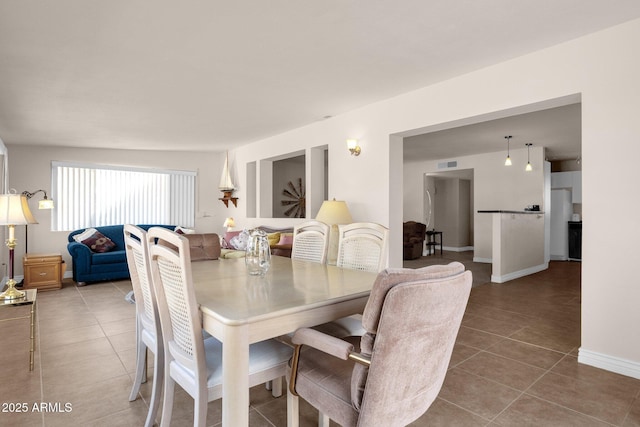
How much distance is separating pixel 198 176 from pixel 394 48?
5.65m

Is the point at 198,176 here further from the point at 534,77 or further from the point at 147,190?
the point at 534,77

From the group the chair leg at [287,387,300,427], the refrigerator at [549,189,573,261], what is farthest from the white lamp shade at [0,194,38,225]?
the refrigerator at [549,189,573,261]

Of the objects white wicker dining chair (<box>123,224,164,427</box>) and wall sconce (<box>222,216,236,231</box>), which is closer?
white wicker dining chair (<box>123,224,164,427</box>)

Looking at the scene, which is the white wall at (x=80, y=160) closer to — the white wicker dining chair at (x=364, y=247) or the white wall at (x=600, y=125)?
the white wicker dining chair at (x=364, y=247)

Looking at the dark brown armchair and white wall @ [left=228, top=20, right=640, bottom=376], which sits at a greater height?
white wall @ [left=228, top=20, right=640, bottom=376]

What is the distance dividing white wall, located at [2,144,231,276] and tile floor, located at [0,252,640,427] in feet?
9.10

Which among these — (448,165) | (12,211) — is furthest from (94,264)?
(448,165)

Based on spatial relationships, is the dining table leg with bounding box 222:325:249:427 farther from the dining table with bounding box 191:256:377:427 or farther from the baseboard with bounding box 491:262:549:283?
the baseboard with bounding box 491:262:549:283

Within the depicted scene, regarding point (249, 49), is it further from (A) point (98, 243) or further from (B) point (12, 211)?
(A) point (98, 243)

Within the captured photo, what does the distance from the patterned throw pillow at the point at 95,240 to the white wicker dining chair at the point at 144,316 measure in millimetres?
4351

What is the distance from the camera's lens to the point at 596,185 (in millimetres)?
2574

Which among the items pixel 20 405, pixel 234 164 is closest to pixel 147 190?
pixel 234 164

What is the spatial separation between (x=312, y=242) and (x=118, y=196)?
5.34 metres

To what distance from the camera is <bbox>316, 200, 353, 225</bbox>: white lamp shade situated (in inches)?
168
